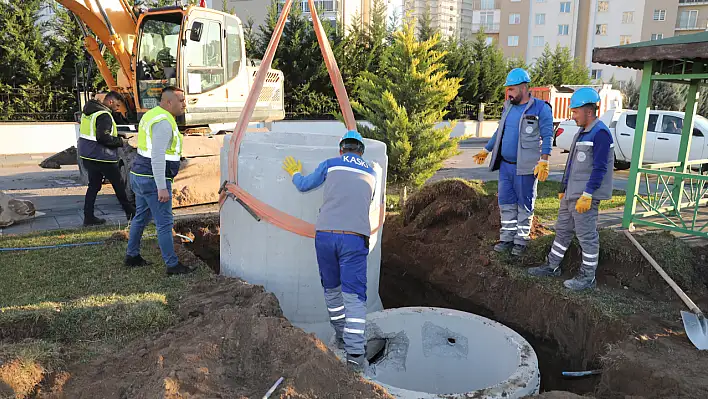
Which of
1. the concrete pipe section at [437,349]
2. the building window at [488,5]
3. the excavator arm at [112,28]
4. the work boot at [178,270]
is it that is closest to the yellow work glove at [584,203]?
the concrete pipe section at [437,349]

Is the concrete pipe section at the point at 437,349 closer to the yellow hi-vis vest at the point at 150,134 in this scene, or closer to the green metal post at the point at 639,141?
the yellow hi-vis vest at the point at 150,134

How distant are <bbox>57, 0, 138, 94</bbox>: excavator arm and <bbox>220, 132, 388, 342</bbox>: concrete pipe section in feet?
21.7

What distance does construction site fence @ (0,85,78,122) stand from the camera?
16.4 meters

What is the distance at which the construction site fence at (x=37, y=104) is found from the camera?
53.7 feet

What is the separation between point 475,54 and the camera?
25.3 metres

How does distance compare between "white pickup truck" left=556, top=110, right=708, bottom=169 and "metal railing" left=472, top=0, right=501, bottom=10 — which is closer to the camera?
"white pickup truck" left=556, top=110, right=708, bottom=169

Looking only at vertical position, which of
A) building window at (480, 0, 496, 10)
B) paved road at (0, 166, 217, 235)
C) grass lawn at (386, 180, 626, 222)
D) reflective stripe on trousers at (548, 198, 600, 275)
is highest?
building window at (480, 0, 496, 10)

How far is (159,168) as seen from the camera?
4.64 metres

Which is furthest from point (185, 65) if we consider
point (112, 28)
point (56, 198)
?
point (56, 198)

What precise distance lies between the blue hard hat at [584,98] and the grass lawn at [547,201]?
3.18m

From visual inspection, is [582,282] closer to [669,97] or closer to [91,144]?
[91,144]

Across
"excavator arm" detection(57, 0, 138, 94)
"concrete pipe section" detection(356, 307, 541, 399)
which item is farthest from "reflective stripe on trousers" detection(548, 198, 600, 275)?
"excavator arm" detection(57, 0, 138, 94)

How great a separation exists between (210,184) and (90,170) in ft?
7.16

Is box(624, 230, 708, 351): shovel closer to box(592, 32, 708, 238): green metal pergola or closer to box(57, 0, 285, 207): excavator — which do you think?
box(592, 32, 708, 238): green metal pergola
